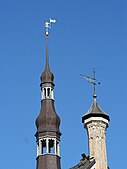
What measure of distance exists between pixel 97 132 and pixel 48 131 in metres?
4.91

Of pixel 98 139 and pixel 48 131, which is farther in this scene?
pixel 48 131

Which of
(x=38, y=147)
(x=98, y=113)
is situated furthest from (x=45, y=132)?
(x=98, y=113)

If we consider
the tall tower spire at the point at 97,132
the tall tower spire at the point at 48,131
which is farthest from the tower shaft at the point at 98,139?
the tall tower spire at the point at 48,131

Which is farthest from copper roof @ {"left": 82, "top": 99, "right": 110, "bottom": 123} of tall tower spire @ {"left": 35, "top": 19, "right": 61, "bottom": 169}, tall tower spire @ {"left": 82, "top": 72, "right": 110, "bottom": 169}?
tall tower spire @ {"left": 35, "top": 19, "right": 61, "bottom": 169}

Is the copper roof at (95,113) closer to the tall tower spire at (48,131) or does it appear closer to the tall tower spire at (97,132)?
the tall tower spire at (97,132)

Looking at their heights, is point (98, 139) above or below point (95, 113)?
below

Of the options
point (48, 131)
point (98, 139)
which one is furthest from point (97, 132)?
point (48, 131)

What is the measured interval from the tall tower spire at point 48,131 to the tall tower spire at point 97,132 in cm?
328

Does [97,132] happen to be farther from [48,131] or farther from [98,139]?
[48,131]

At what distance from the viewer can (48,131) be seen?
55.4m

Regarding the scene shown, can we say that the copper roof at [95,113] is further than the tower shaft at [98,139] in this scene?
Yes

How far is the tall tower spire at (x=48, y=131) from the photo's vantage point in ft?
178

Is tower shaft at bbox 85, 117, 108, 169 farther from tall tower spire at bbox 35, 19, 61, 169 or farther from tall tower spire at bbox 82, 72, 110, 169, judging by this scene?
tall tower spire at bbox 35, 19, 61, 169

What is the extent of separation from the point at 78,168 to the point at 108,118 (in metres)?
4.66
